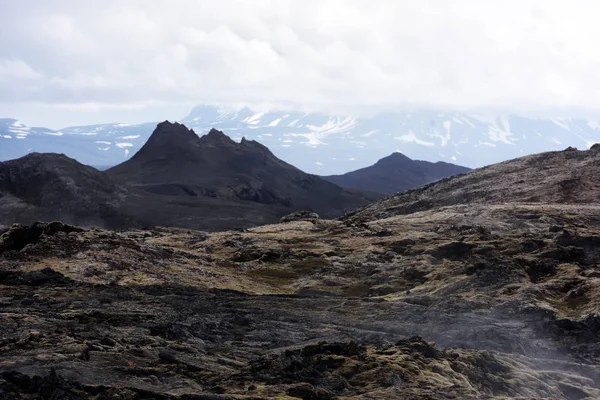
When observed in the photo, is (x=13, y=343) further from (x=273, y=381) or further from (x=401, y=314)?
(x=401, y=314)

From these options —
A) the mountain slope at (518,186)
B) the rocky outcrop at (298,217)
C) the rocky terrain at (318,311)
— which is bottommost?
the rocky terrain at (318,311)

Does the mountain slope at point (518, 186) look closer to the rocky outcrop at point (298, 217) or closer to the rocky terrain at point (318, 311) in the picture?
the rocky outcrop at point (298, 217)

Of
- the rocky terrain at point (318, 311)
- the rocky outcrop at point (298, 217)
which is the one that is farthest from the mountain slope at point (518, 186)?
the rocky terrain at point (318, 311)

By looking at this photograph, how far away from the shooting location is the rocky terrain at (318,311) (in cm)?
2712

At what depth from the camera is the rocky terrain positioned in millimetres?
27125

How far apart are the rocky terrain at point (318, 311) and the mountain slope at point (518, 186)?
961 cm

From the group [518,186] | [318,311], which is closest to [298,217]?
[518,186]

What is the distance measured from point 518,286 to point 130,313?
1258 inches

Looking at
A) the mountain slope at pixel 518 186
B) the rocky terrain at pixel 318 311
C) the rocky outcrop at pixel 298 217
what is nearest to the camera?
the rocky terrain at pixel 318 311

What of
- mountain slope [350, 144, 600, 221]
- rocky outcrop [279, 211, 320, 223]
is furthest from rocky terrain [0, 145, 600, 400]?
rocky outcrop [279, 211, 320, 223]

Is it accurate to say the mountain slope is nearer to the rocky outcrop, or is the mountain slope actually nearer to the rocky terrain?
the rocky outcrop

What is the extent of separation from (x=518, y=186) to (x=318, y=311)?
7568 centimetres

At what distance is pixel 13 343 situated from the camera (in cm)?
2983

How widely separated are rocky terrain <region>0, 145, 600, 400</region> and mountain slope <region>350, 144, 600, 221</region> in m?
9.61
